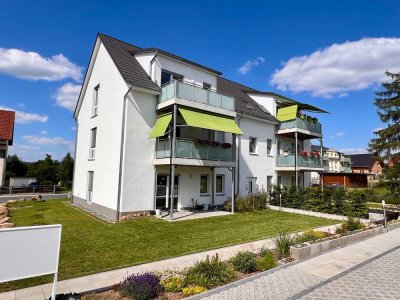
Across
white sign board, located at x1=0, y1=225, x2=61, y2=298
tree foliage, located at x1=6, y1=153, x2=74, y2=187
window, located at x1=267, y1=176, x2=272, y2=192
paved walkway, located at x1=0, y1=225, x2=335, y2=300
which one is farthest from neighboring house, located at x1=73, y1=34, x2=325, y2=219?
tree foliage, located at x1=6, y1=153, x2=74, y2=187

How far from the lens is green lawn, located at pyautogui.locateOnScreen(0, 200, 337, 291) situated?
8367 mm

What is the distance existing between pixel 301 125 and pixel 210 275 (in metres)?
21.1

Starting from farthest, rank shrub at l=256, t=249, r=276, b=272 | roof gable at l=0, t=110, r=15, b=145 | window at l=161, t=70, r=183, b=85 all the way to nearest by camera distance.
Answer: roof gable at l=0, t=110, r=15, b=145, window at l=161, t=70, r=183, b=85, shrub at l=256, t=249, r=276, b=272

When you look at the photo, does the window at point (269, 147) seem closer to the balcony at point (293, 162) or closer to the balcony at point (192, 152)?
the balcony at point (293, 162)

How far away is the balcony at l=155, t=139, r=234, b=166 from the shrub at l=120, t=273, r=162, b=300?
9.56m

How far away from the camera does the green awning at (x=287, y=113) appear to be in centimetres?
2545

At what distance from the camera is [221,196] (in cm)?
2055

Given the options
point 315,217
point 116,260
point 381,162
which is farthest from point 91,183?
point 381,162

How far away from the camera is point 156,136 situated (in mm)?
15750

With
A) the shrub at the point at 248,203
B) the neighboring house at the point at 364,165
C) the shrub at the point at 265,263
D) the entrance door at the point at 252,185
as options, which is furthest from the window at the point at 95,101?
the neighboring house at the point at 364,165

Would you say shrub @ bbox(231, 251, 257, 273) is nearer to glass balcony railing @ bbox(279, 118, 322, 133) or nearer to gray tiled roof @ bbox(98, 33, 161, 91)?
gray tiled roof @ bbox(98, 33, 161, 91)

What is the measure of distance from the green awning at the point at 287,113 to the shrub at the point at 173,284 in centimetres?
2147

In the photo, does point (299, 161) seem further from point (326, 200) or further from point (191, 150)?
point (191, 150)

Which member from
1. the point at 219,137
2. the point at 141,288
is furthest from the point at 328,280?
the point at 219,137
